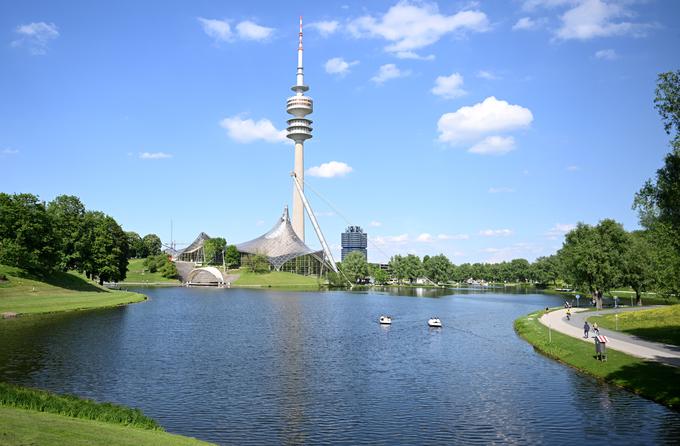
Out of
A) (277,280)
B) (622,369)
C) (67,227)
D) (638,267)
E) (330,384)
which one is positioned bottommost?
(330,384)

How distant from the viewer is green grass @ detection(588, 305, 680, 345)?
42281 mm

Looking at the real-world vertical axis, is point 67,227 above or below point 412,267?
above

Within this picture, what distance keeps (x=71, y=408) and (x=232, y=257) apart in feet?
558

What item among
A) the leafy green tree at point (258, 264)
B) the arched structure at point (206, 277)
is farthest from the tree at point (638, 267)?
the arched structure at point (206, 277)

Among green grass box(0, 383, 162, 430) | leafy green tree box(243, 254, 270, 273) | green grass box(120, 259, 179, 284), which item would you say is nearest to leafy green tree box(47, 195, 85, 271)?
green grass box(120, 259, 179, 284)

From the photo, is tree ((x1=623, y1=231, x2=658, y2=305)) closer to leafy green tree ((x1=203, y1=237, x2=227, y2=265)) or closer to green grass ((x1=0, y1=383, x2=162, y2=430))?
green grass ((x1=0, y1=383, x2=162, y2=430))

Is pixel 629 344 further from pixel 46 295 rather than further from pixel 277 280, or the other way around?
pixel 277 280

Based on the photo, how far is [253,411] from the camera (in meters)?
24.4

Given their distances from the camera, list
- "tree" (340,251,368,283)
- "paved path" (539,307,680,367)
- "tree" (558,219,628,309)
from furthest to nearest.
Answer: "tree" (340,251,368,283) → "tree" (558,219,628,309) → "paved path" (539,307,680,367)

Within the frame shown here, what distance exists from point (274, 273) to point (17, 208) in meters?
101

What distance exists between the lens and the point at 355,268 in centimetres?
17862

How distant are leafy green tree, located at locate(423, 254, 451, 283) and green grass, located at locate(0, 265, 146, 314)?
121m

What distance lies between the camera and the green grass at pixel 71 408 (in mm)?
19609

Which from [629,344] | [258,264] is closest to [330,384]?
[629,344]
